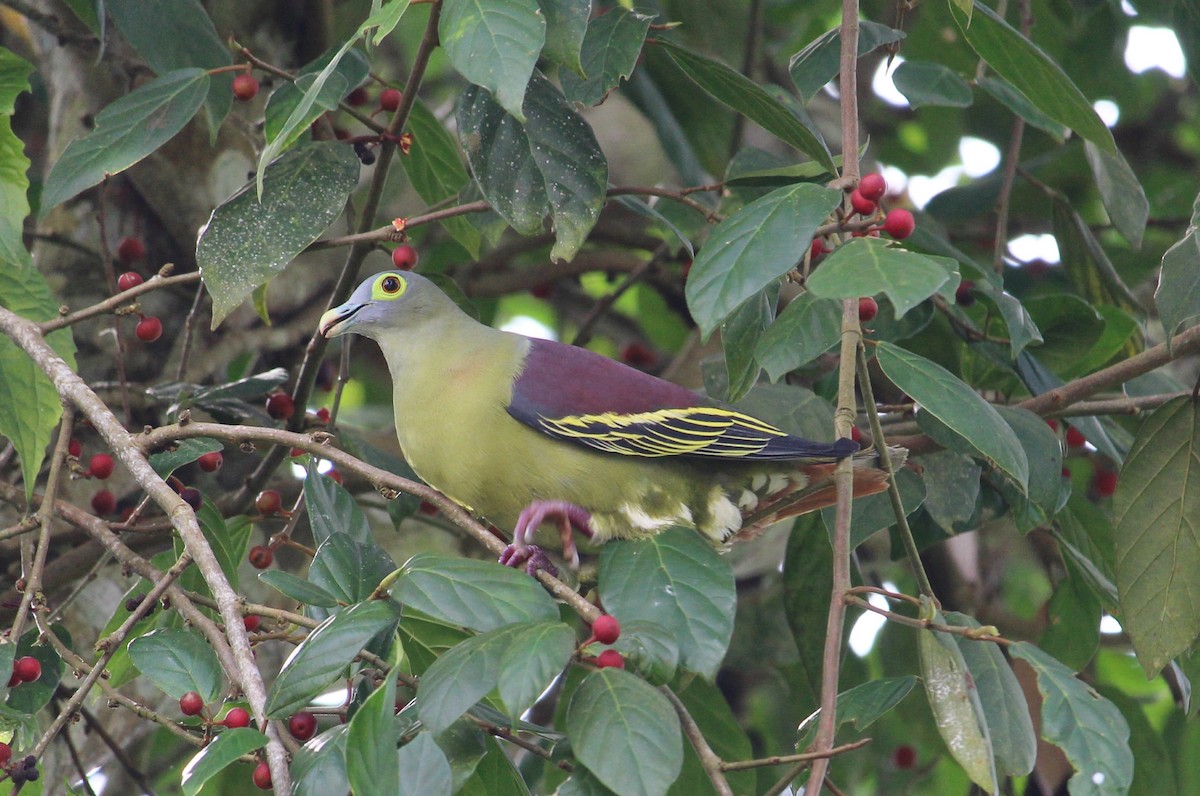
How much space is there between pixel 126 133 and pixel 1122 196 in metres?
2.31

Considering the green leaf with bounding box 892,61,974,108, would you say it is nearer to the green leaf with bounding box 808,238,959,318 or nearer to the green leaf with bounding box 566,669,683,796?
the green leaf with bounding box 808,238,959,318

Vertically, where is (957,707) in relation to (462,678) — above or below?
below

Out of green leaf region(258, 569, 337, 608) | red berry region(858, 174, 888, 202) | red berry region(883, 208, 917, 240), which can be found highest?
red berry region(858, 174, 888, 202)

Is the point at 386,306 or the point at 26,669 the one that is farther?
the point at 386,306

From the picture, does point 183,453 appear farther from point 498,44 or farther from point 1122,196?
point 1122,196

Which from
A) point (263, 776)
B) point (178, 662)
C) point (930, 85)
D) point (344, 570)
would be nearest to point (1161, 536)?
point (930, 85)

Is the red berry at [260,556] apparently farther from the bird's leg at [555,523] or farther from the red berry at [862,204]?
the red berry at [862,204]

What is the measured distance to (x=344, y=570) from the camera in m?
1.95

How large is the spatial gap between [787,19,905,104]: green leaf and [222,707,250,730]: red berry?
1626 mm

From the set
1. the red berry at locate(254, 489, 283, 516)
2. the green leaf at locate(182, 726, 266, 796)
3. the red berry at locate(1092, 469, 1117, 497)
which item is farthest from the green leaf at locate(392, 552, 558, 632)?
the red berry at locate(1092, 469, 1117, 497)

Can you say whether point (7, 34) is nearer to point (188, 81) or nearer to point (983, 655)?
point (188, 81)

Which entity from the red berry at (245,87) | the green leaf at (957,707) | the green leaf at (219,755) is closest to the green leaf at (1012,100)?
the green leaf at (957,707)

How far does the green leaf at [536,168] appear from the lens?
250 centimetres

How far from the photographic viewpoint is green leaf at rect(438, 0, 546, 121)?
1886mm
